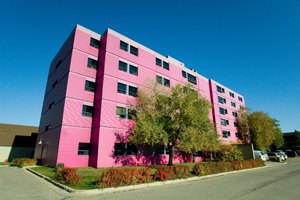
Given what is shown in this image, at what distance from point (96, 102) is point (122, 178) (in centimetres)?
1305

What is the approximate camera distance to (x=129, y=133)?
21.0 meters

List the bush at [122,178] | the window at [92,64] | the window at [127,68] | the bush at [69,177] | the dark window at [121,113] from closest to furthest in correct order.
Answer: the bush at [122,178]
the bush at [69,177]
the dark window at [121,113]
the window at [92,64]
the window at [127,68]

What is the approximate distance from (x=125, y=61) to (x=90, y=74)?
16.7 feet

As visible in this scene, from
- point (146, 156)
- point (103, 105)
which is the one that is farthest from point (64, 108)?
point (146, 156)

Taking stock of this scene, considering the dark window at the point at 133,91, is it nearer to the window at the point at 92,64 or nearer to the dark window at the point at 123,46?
the window at the point at 92,64

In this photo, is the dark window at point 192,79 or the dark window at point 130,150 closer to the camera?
the dark window at point 130,150

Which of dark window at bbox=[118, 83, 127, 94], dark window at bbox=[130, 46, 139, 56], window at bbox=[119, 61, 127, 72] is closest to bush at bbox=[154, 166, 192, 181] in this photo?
dark window at bbox=[118, 83, 127, 94]

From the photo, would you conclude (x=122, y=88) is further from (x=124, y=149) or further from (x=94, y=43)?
(x=124, y=149)

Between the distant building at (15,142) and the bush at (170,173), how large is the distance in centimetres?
3575

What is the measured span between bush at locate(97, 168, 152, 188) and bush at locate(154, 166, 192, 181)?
109 centimetres

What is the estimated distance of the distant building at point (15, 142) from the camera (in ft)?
114

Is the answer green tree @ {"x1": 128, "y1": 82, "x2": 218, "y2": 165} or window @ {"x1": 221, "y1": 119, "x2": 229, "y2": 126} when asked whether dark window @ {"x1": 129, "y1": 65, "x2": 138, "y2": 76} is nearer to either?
green tree @ {"x1": 128, "y1": 82, "x2": 218, "y2": 165}

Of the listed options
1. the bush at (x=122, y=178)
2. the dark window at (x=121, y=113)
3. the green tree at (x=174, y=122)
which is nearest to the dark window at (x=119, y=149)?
the green tree at (x=174, y=122)

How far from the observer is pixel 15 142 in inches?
1425
